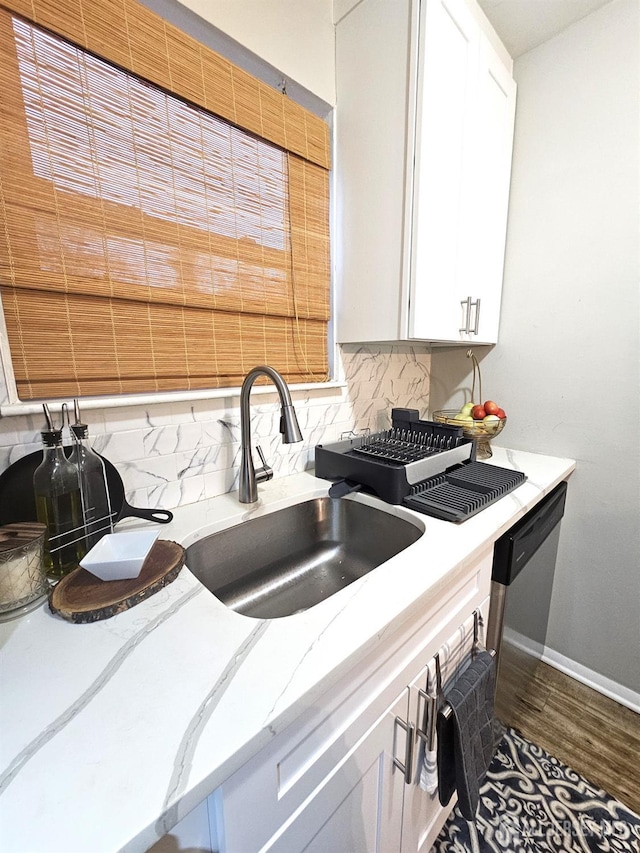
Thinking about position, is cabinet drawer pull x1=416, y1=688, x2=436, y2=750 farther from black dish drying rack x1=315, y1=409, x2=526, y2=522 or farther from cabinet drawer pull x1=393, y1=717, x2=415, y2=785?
black dish drying rack x1=315, y1=409, x2=526, y2=522

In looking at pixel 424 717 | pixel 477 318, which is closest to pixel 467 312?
pixel 477 318

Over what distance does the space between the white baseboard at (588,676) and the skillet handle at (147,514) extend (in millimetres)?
1205

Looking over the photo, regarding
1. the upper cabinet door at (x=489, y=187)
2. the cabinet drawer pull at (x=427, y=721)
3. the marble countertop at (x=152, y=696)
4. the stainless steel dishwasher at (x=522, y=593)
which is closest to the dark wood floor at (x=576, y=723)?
the stainless steel dishwasher at (x=522, y=593)

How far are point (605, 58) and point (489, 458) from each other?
4.78 ft

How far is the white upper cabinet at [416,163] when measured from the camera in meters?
1.06

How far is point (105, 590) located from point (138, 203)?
0.87m

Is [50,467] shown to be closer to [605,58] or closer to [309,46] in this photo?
[309,46]

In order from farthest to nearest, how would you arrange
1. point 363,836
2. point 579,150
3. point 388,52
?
point 579,150, point 388,52, point 363,836

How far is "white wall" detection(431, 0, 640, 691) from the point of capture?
→ 4.17 ft

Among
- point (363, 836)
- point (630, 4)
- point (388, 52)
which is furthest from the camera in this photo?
point (630, 4)

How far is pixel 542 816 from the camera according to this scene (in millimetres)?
1069

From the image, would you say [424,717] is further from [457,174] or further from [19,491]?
[457,174]

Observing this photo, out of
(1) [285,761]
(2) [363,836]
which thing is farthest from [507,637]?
(1) [285,761]

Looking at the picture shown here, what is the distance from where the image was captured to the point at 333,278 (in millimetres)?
1376
